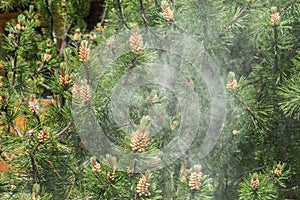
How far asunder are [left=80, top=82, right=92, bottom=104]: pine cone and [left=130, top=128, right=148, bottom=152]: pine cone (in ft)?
0.71

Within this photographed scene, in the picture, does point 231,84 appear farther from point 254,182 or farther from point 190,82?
point 254,182

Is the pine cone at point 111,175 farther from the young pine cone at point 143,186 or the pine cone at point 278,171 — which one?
the pine cone at point 278,171

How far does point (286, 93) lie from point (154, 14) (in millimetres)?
581

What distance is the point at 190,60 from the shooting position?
177 cm

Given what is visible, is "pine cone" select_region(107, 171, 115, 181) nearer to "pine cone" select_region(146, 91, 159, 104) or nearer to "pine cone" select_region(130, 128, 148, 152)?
"pine cone" select_region(130, 128, 148, 152)

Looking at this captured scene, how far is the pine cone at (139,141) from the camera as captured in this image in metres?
1.50

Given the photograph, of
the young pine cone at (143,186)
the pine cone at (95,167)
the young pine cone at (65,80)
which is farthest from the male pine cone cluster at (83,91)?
the young pine cone at (143,186)

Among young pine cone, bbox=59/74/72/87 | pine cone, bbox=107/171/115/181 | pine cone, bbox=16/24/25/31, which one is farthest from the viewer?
pine cone, bbox=16/24/25/31

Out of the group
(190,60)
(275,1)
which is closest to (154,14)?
(190,60)

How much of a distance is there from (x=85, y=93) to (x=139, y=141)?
254 millimetres

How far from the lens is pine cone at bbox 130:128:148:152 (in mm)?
1502

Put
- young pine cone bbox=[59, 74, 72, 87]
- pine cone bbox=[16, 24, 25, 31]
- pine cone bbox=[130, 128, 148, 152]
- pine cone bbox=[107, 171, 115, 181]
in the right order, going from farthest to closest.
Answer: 1. pine cone bbox=[16, 24, 25, 31]
2. young pine cone bbox=[59, 74, 72, 87]
3. pine cone bbox=[107, 171, 115, 181]
4. pine cone bbox=[130, 128, 148, 152]

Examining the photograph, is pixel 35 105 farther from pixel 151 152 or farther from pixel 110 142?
pixel 151 152

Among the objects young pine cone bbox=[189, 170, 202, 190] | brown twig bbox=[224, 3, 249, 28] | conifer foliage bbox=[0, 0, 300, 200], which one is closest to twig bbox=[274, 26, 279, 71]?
conifer foliage bbox=[0, 0, 300, 200]
